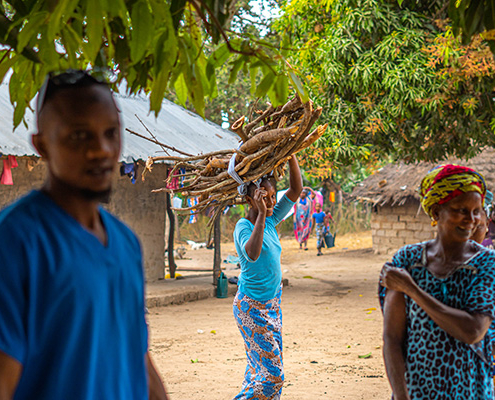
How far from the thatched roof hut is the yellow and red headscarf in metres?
16.1

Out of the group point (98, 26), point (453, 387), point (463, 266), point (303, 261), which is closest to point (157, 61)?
point (98, 26)

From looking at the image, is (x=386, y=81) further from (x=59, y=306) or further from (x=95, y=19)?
(x=59, y=306)

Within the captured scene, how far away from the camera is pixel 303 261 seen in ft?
66.2

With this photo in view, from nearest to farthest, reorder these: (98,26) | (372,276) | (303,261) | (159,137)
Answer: (98,26), (159,137), (372,276), (303,261)

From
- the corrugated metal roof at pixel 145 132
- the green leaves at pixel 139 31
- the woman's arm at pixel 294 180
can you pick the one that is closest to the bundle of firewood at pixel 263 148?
the woman's arm at pixel 294 180

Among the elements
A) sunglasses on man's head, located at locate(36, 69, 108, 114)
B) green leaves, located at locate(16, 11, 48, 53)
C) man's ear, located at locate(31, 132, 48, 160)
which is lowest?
man's ear, located at locate(31, 132, 48, 160)

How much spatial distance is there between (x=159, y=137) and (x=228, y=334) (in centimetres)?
430

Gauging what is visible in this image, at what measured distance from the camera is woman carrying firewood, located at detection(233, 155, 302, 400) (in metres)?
4.17

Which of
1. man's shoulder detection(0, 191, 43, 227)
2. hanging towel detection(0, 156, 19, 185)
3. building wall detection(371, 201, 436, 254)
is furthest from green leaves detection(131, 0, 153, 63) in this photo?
building wall detection(371, 201, 436, 254)

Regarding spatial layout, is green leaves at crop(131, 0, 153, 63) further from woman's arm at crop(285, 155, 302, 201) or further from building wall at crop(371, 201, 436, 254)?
building wall at crop(371, 201, 436, 254)

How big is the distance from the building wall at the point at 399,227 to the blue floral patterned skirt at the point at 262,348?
49.8ft

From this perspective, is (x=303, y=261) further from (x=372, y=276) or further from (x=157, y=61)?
(x=157, y=61)

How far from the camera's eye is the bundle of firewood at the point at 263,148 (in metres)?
3.84

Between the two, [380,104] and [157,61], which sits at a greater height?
[380,104]
